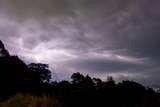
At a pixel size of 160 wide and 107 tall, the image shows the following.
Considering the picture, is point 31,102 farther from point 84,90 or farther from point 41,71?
point 41,71

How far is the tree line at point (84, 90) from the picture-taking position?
94.0 ft

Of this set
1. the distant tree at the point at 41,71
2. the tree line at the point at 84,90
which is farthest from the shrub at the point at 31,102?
the distant tree at the point at 41,71

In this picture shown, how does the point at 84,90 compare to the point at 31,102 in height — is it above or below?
above

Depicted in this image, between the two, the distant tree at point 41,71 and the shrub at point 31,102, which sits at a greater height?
the distant tree at point 41,71

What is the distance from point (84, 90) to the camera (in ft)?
108

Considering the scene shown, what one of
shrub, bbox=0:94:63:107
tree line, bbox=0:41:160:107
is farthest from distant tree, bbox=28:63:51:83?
shrub, bbox=0:94:63:107

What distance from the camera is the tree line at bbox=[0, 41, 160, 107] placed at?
94.0ft

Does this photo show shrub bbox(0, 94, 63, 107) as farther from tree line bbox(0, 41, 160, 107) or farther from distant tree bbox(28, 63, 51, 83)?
distant tree bbox(28, 63, 51, 83)

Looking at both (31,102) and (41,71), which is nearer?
(31,102)

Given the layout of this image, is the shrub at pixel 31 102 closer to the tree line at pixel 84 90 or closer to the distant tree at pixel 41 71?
the tree line at pixel 84 90

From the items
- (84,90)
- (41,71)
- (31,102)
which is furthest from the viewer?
(41,71)

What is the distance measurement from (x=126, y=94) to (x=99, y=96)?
4005 millimetres

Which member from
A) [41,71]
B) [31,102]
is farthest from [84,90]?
[41,71]

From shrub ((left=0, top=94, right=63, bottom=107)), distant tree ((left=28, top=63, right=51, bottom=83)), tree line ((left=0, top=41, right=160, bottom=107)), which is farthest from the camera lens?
distant tree ((left=28, top=63, right=51, bottom=83))
